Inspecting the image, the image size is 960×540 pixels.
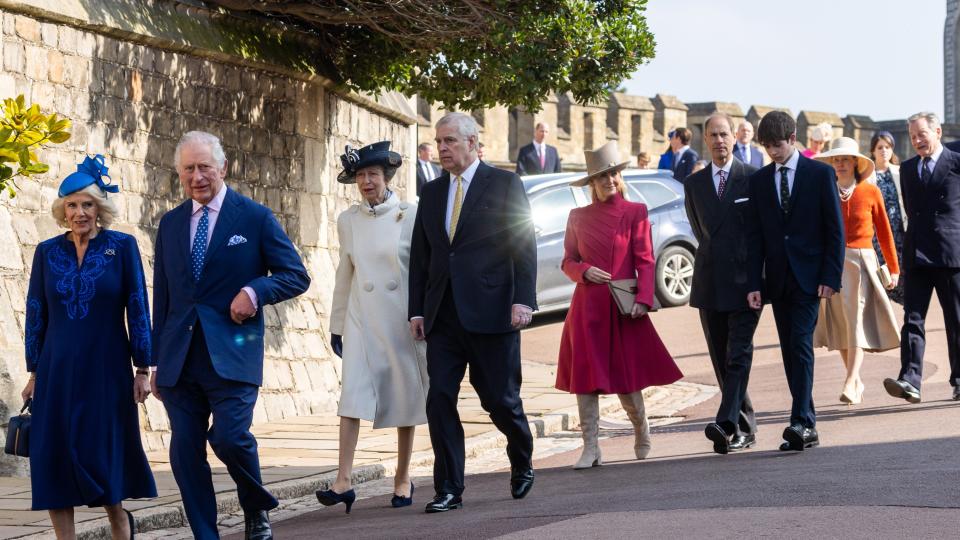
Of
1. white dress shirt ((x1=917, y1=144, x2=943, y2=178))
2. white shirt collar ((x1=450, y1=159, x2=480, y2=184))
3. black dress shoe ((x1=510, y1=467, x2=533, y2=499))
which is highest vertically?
white dress shirt ((x1=917, y1=144, x2=943, y2=178))

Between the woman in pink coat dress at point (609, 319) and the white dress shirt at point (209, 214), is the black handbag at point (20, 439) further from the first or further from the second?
the woman in pink coat dress at point (609, 319)

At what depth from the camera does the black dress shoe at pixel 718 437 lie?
28.9 ft

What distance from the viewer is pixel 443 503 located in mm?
7559

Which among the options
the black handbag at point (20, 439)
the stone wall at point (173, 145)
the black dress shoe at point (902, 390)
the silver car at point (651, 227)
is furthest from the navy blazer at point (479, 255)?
the silver car at point (651, 227)

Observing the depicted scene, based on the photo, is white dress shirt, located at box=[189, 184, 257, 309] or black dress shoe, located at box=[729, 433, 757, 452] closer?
white dress shirt, located at box=[189, 184, 257, 309]

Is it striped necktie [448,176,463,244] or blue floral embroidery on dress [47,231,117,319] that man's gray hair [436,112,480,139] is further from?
blue floral embroidery on dress [47,231,117,319]

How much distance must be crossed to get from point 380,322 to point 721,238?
7.39ft

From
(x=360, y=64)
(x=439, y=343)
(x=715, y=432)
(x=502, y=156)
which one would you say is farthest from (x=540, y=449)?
(x=502, y=156)

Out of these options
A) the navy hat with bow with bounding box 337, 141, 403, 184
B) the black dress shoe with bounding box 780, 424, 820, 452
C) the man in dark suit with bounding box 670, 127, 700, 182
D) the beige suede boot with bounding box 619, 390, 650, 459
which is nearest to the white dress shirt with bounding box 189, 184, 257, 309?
the navy hat with bow with bounding box 337, 141, 403, 184

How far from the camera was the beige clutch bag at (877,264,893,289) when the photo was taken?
37.8 ft

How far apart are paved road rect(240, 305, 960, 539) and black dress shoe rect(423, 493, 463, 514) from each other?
7 cm

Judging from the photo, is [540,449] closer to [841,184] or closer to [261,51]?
[841,184]

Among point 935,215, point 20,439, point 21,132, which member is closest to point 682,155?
point 935,215

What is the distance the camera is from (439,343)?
25.7ft
